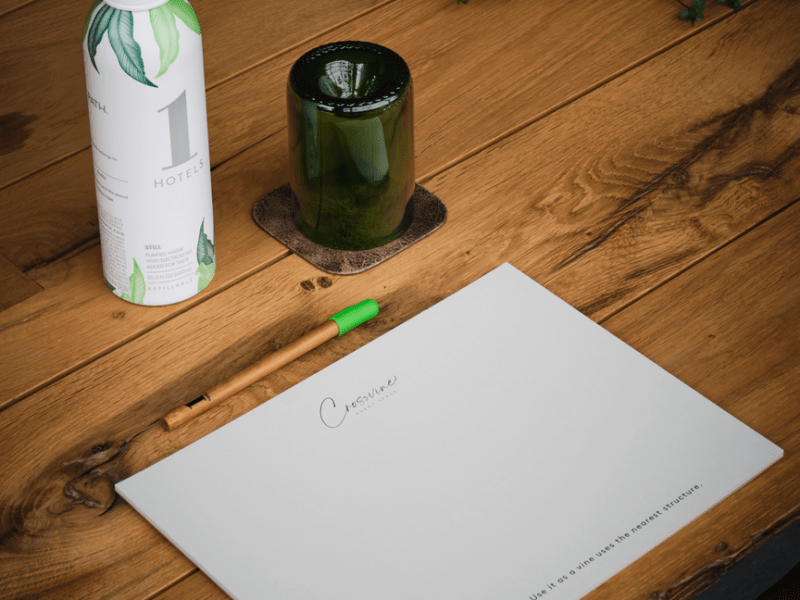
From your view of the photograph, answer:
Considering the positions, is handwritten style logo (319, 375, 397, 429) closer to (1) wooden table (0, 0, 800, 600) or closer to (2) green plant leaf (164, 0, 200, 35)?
(1) wooden table (0, 0, 800, 600)

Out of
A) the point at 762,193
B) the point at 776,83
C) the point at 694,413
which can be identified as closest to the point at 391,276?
the point at 694,413

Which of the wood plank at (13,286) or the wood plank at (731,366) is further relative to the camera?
the wood plank at (13,286)

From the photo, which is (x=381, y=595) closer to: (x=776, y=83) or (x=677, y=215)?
(x=677, y=215)

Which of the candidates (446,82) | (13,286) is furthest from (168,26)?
(446,82)

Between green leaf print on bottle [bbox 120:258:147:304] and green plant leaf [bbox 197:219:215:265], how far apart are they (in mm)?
48

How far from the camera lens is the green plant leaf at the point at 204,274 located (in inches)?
29.5

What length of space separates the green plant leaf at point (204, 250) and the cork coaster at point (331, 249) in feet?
0.26

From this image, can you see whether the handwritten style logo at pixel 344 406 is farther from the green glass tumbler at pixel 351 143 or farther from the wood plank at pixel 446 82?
the wood plank at pixel 446 82

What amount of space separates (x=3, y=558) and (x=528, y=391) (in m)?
0.38

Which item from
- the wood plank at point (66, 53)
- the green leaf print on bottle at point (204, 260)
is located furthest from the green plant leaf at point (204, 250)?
the wood plank at point (66, 53)

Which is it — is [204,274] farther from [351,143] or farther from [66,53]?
[66,53]

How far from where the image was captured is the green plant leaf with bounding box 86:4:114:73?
0.60 m

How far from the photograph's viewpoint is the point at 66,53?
3.29 ft

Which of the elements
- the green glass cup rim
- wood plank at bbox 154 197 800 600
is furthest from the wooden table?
the green glass cup rim
